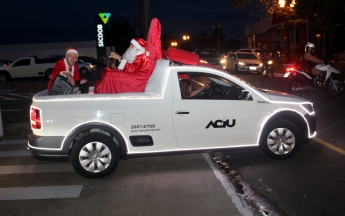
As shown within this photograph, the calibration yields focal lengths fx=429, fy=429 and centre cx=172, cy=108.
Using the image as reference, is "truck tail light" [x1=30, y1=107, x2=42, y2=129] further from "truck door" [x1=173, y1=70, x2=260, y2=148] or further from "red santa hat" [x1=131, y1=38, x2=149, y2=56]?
"red santa hat" [x1=131, y1=38, x2=149, y2=56]

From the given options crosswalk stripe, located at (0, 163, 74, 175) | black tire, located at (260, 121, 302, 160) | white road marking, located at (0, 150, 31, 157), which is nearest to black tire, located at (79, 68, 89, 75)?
white road marking, located at (0, 150, 31, 157)

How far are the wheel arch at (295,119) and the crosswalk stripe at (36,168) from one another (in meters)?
3.54

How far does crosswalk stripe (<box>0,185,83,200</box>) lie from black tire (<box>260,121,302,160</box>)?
311 cm

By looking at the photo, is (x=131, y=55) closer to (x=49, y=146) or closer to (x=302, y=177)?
(x=49, y=146)

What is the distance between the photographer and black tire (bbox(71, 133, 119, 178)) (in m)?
6.51

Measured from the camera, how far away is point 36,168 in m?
7.45

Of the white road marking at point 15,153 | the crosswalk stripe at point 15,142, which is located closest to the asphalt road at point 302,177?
the white road marking at point 15,153

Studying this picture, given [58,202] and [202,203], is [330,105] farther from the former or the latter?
[58,202]

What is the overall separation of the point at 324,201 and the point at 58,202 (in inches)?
138

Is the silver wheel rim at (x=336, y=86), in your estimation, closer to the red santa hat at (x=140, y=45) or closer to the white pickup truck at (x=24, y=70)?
the red santa hat at (x=140, y=45)

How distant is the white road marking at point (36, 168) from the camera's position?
23.8ft

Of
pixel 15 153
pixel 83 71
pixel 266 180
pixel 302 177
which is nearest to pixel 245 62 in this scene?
pixel 83 71

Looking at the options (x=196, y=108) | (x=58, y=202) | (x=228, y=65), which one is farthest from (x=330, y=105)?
A: (x=228, y=65)

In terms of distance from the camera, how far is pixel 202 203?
18.2 feet
